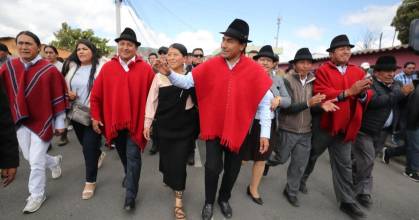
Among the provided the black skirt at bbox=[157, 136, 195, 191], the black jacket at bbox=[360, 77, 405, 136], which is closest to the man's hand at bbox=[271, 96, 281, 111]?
the black skirt at bbox=[157, 136, 195, 191]

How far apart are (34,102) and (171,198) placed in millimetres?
2050

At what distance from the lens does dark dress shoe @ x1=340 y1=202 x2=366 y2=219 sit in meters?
2.95

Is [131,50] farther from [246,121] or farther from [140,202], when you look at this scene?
[140,202]

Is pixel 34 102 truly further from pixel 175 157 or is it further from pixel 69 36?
pixel 69 36

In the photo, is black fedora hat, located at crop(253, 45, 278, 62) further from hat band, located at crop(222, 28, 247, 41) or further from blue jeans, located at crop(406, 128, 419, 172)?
blue jeans, located at crop(406, 128, 419, 172)

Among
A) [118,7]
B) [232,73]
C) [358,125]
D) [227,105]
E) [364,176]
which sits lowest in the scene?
[364,176]

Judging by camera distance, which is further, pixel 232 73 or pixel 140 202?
pixel 140 202

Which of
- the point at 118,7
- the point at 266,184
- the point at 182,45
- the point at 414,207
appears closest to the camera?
the point at 182,45

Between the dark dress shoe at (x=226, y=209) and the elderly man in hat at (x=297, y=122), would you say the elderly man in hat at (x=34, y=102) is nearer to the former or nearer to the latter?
the dark dress shoe at (x=226, y=209)

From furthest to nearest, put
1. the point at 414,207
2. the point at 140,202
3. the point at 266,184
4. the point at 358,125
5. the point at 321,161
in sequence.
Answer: the point at 321,161, the point at 266,184, the point at 414,207, the point at 140,202, the point at 358,125

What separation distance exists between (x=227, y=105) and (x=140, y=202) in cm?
178

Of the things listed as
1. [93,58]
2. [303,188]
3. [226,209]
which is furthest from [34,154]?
[303,188]

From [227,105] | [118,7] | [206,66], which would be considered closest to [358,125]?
[227,105]

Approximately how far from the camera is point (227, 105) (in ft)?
8.16
